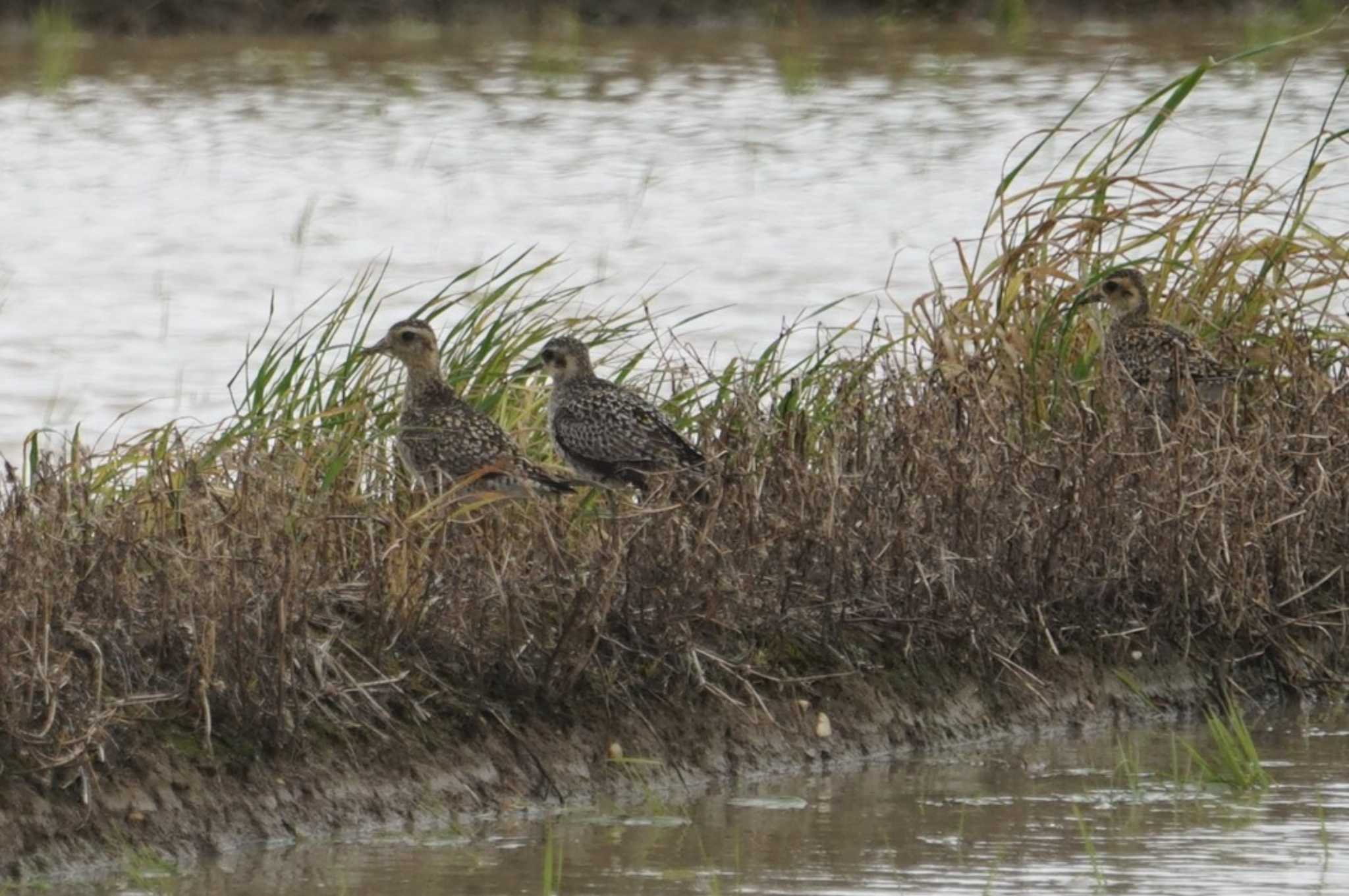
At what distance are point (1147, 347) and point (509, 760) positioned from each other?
298 cm

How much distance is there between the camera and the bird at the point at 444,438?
7383 millimetres

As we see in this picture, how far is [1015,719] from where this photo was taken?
7.03 metres

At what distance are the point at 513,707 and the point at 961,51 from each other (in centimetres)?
2101

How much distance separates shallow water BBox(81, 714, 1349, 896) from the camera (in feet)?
18.4

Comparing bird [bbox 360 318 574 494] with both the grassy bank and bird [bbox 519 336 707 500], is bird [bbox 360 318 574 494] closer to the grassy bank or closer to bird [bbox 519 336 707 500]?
bird [bbox 519 336 707 500]

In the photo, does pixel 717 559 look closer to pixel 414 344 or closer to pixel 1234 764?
pixel 1234 764

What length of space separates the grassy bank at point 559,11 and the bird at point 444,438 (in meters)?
18.7

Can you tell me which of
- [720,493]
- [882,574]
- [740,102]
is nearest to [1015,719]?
[882,574]

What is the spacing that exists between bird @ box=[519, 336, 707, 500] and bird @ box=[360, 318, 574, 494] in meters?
0.19

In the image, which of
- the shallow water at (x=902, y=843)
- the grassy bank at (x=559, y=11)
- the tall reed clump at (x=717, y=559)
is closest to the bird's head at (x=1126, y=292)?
the tall reed clump at (x=717, y=559)

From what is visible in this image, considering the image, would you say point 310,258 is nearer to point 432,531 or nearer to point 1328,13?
point 432,531

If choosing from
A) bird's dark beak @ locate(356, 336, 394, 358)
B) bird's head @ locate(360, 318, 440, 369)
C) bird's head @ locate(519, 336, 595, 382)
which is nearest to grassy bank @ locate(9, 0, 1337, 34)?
bird's dark beak @ locate(356, 336, 394, 358)

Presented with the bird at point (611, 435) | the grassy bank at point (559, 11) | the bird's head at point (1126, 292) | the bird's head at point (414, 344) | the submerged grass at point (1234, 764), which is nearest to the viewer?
the submerged grass at point (1234, 764)

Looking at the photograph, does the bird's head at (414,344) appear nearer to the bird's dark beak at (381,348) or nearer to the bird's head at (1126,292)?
the bird's dark beak at (381,348)
